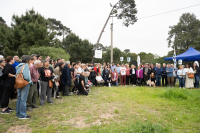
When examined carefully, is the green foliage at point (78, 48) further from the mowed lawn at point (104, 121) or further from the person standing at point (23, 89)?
the person standing at point (23, 89)

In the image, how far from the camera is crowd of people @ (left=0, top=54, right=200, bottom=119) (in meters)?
4.32

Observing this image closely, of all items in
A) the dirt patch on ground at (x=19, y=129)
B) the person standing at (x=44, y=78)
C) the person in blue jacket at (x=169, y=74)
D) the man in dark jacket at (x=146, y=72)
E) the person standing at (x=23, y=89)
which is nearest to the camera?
the dirt patch on ground at (x=19, y=129)

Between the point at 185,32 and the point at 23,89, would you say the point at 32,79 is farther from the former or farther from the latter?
the point at 185,32

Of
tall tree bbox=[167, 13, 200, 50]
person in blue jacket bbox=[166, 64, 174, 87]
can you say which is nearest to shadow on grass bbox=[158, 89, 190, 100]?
person in blue jacket bbox=[166, 64, 174, 87]

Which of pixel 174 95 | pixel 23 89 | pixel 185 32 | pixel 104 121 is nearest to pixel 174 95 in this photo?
pixel 174 95

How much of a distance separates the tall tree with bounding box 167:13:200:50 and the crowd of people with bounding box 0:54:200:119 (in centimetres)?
→ 3104

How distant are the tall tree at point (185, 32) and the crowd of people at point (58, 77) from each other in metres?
31.0

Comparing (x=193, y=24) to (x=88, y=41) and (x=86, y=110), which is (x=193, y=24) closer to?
(x=88, y=41)

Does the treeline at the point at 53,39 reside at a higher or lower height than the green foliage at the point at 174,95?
higher

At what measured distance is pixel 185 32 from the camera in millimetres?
37875

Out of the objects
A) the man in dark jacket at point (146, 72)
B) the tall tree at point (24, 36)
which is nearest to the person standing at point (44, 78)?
the man in dark jacket at point (146, 72)

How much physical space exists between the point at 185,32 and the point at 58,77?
4201cm

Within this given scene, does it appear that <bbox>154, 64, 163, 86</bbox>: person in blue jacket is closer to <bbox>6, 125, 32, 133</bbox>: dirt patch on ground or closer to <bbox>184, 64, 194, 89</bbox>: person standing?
<bbox>184, 64, 194, 89</bbox>: person standing

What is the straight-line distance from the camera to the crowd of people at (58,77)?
14.2ft
